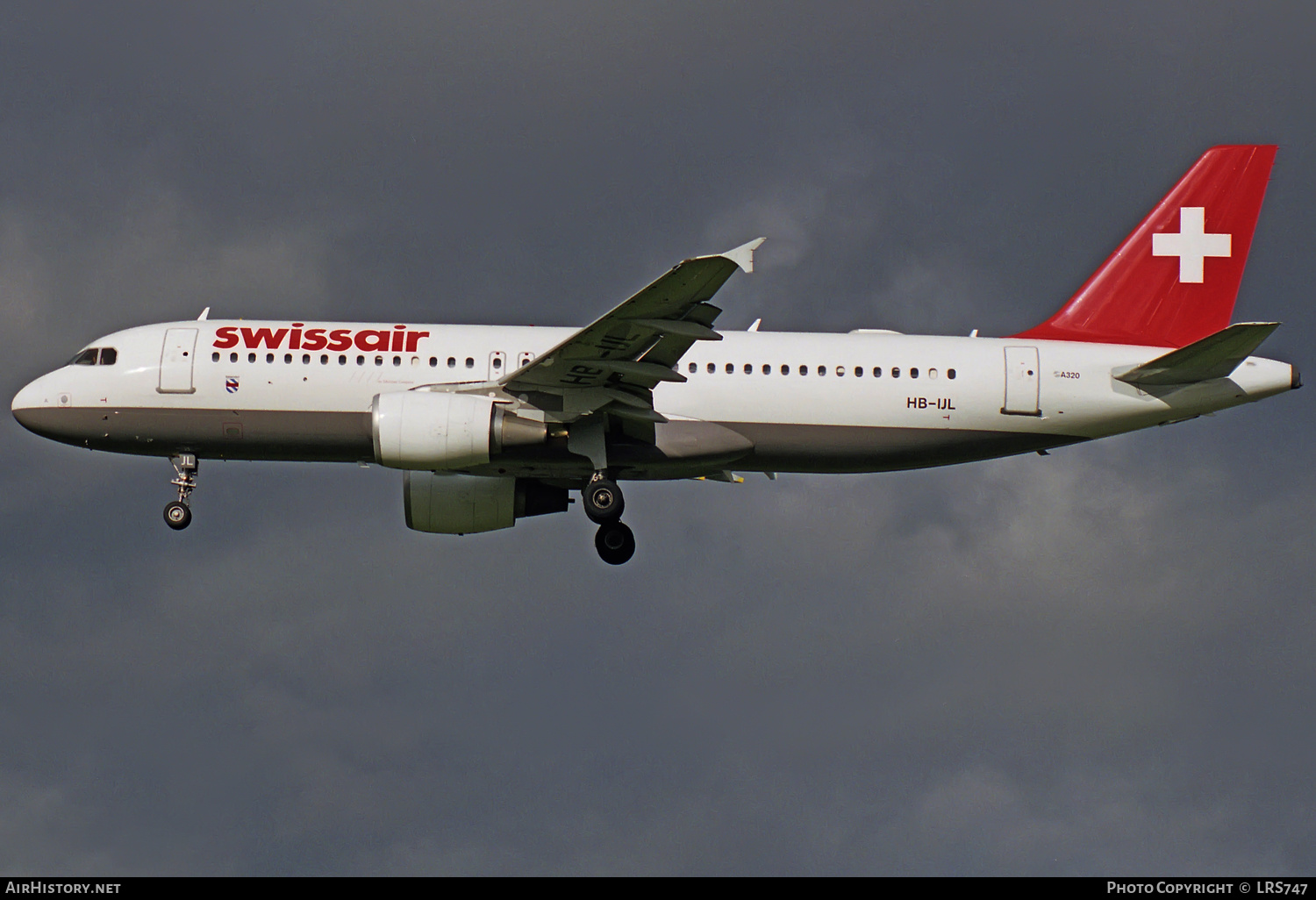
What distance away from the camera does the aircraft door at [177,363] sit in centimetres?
3347

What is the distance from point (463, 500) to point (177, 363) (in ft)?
22.0

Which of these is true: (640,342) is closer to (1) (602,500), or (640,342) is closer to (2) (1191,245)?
(1) (602,500)

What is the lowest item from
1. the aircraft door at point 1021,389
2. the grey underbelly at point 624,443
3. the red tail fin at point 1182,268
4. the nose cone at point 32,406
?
the grey underbelly at point 624,443

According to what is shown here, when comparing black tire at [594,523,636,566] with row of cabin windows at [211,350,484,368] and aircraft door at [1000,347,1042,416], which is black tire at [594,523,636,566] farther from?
aircraft door at [1000,347,1042,416]

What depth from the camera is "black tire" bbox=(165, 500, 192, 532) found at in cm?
3397

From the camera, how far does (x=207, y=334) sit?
34.0 meters

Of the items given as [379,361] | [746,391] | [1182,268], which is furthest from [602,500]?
[1182,268]

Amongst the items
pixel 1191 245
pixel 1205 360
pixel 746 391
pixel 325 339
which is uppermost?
pixel 1191 245

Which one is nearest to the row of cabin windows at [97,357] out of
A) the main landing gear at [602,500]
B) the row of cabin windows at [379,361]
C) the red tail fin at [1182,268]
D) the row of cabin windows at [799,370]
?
the row of cabin windows at [379,361]

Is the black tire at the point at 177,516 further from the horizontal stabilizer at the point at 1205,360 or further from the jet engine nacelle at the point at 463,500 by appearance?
the horizontal stabilizer at the point at 1205,360

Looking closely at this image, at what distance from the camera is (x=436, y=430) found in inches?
1225

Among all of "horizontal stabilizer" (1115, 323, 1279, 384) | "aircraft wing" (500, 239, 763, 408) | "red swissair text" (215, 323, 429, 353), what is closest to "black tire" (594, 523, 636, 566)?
"aircraft wing" (500, 239, 763, 408)

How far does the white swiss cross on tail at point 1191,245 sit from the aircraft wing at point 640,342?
11968mm

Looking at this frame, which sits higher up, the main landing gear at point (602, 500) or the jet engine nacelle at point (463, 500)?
the jet engine nacelle at point (463, 500)
